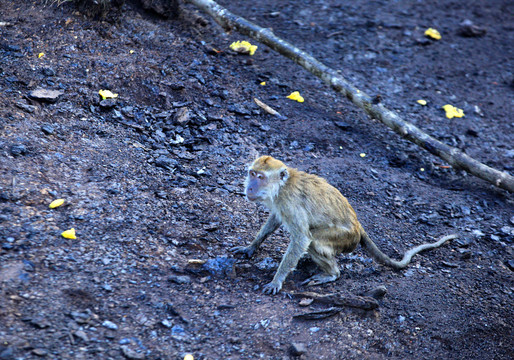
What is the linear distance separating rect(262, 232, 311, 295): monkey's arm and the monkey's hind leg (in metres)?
0.24

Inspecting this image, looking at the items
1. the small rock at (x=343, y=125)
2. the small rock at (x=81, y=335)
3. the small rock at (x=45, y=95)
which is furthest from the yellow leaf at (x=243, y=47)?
the small rock at (x=81, y=335)

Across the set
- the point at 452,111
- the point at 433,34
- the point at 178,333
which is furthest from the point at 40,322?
the point at 433,34

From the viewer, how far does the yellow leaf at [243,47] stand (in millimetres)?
9844

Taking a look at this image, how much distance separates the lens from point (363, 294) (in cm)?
A: 575

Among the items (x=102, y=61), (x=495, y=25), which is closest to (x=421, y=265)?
(x=102, y=61)

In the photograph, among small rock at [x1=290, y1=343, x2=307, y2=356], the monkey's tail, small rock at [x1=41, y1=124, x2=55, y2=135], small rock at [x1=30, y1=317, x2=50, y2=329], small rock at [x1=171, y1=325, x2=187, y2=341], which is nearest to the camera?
small rock at [x1=30, y1=317, x2=50, y2=329]

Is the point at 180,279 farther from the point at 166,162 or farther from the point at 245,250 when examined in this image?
the point at 166,162

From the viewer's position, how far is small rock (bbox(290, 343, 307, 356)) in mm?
4832

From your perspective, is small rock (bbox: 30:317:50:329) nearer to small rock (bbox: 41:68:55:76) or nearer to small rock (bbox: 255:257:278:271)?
small rock (bbox: 255:257:278:271)

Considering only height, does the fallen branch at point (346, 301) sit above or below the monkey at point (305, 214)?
below

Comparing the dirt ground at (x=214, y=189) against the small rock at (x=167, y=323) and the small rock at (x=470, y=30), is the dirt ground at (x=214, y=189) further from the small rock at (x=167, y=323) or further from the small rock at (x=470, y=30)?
the small rock at (x=470, y=30)

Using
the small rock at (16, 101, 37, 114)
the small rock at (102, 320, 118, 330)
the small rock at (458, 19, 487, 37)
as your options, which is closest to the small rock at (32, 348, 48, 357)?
the small rock at (102, 320, 118, 330)

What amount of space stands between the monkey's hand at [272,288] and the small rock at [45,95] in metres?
4.18

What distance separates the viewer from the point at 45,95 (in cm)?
708
